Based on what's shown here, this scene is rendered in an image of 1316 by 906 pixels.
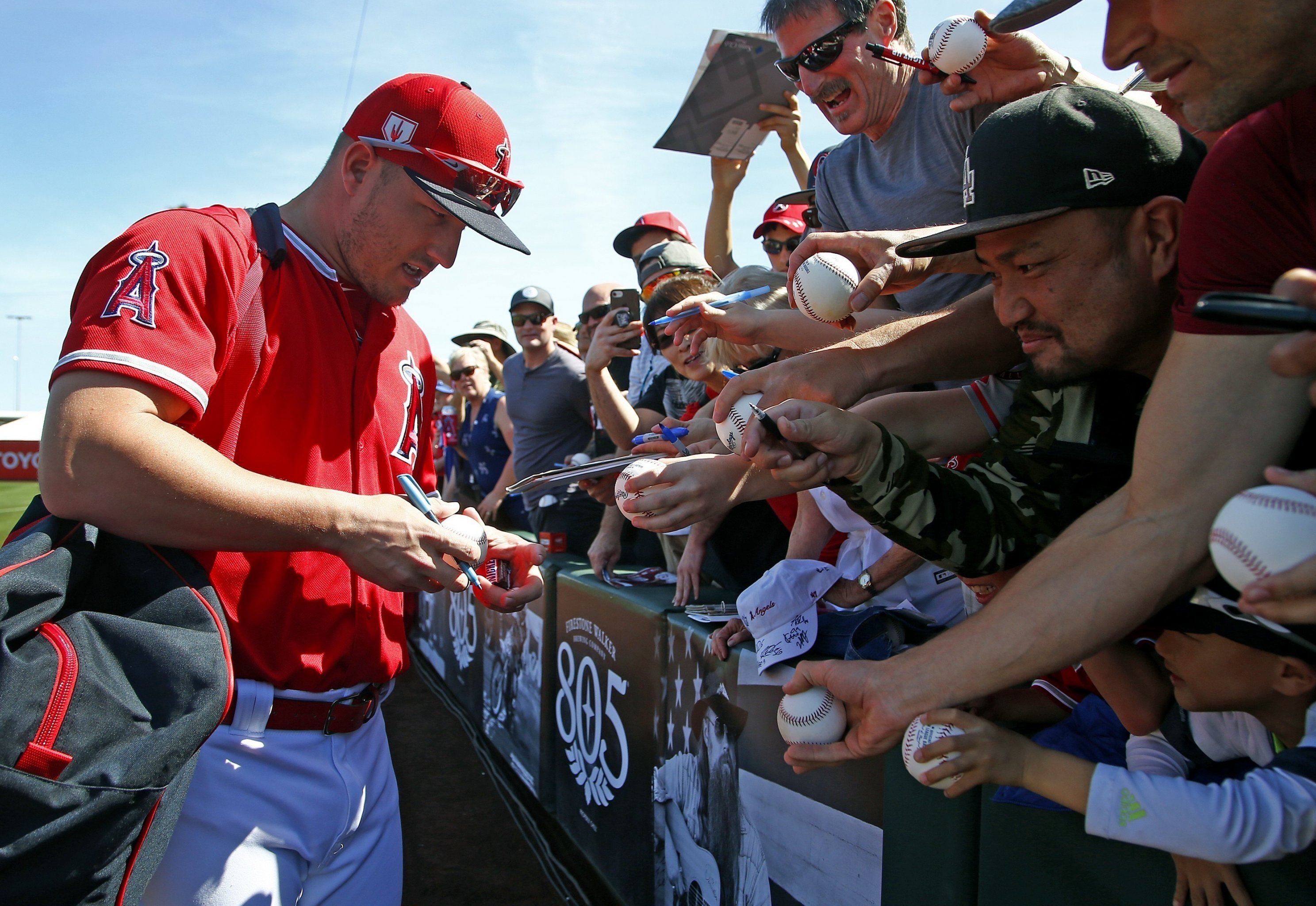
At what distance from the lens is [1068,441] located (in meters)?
1.63

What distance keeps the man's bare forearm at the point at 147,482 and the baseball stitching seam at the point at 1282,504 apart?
151 cm

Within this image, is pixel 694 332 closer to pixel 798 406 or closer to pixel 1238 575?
pixel 798 406

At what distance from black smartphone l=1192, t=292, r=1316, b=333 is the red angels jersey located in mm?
1614

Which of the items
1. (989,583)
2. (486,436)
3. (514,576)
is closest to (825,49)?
A: (989,583)

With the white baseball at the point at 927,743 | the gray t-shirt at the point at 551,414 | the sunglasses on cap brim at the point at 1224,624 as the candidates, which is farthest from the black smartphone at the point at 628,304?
the sunglasses on cap brim at the point at 1224,624

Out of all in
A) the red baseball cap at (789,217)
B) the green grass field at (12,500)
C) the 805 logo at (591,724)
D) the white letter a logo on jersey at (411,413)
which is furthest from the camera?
the green grass field at (12,500)

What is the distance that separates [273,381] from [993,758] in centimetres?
162

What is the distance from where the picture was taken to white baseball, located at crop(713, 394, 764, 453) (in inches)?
65.3

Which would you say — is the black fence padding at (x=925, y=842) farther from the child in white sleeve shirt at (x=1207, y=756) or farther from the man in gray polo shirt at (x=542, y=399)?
the man in gray polo shirt at (x=542, y=399)

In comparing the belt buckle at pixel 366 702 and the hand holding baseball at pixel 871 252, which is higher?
the hand holding baseball at pixel 871 252

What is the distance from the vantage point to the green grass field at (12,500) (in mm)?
8930

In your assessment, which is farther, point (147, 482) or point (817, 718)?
point (817, 718)

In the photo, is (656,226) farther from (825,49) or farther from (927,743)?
(927,743)

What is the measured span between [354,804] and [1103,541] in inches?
66.3
